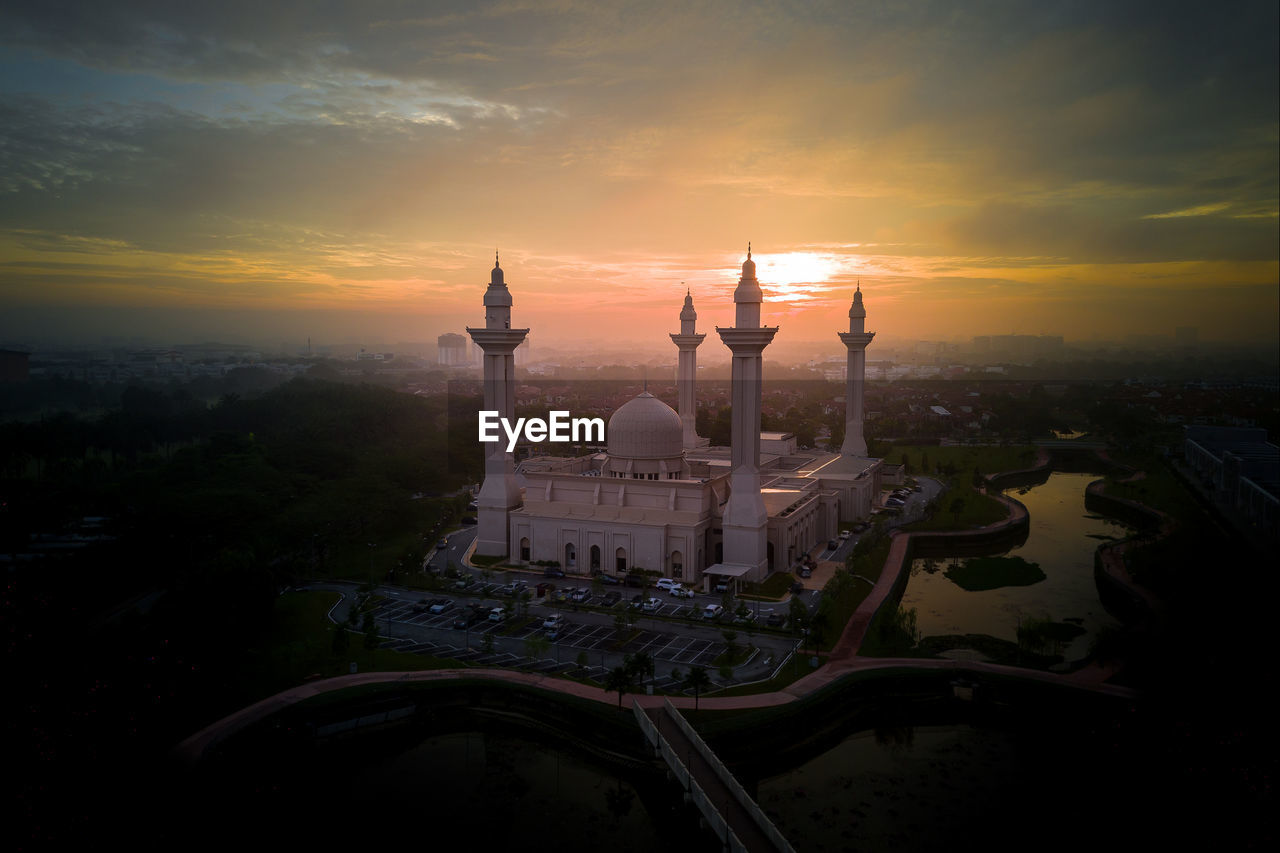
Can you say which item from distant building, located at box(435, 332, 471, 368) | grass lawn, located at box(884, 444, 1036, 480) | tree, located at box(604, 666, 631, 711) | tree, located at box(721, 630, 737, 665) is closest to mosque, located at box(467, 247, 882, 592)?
tree, located at box(721, 630, 737, 665)

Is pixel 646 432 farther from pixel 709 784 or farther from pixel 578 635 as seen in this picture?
pixel 709 784

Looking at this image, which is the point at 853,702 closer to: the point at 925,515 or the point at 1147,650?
the point at 1147,650

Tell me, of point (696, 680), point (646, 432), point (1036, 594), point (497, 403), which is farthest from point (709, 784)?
point (497, 403)

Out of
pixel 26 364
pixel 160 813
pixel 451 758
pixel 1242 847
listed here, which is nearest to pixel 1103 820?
pixel 1242 847

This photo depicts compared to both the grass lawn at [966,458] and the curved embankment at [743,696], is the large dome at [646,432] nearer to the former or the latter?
the curved embankment at [743,696]

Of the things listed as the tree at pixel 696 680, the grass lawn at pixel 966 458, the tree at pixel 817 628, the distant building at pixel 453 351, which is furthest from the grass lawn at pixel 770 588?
the distant building at pixel 453 351

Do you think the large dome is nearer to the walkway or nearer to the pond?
the walkway

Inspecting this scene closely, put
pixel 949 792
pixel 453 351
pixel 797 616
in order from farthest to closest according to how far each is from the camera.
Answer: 1. pixel 453 351
2. pixel 797 616
3. pixel 949 792
